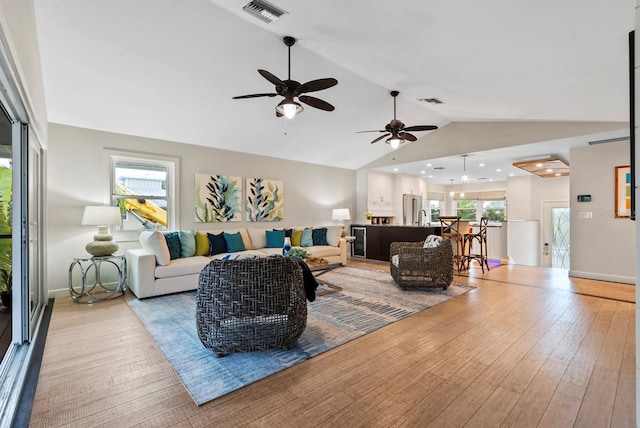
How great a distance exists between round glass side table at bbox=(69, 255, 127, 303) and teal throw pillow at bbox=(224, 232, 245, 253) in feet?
4.96

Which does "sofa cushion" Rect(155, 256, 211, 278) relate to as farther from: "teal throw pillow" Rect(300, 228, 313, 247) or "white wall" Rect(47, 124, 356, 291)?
"teal throw pillow" Rect(300, 228, 313, 247)

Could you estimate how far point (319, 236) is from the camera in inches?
257

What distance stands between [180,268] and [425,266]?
3.41 meters

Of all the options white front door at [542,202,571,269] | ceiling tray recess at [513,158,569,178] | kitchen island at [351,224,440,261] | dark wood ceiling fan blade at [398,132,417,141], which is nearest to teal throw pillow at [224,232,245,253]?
dark wood ceiling fan blade at [398,132,417,141]

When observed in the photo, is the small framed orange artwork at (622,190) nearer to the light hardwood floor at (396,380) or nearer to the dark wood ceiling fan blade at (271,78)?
the light hardwood floor at (396,380)

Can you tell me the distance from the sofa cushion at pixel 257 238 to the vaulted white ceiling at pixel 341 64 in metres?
1.70

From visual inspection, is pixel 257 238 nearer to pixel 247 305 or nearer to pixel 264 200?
pixel 264 200

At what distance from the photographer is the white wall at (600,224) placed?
16.0ft

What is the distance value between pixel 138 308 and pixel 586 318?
5.04 meters

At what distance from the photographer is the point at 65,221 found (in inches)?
167

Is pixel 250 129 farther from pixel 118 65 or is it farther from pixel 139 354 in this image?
pixel 139 354

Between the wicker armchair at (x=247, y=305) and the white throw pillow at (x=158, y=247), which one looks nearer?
the wicker armchair at (x=247, y=305)

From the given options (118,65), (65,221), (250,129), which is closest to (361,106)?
(250,129)

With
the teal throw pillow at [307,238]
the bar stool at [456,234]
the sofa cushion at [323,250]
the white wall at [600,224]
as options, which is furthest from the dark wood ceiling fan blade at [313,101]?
the white wall at [600,224]
